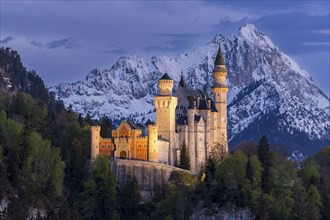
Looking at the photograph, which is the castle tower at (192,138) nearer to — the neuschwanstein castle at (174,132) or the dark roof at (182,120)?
the neuschwanstein castle at (174,132)

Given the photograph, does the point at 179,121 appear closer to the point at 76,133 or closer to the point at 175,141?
the point at 175,141

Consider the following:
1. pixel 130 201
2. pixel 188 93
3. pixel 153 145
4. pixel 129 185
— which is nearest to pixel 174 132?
pixel 153 145

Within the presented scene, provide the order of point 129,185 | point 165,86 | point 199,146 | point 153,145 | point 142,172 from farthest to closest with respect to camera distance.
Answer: point 165,86 < point 199,146 < point 153,145 < point 142,172 < point 129,185

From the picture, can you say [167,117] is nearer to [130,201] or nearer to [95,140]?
[95,140]

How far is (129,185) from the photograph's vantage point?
164 metres

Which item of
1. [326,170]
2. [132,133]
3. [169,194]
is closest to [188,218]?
[169,194]

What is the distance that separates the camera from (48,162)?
155 meters

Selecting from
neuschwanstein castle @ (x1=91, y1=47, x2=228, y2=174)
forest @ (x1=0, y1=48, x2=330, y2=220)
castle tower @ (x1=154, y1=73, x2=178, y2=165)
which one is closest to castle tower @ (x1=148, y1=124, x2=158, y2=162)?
neuschwanstein castle @ (x1=91, y1=47, x2=228, y2=174)

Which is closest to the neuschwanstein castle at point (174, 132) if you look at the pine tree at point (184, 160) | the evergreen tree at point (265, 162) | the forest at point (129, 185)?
the pine tree at point (184, 160)

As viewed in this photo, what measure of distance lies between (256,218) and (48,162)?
2684cm

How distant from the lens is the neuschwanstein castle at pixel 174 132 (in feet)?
563

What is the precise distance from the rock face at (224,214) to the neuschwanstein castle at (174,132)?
40.5ft

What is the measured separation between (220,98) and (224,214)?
1178 inches

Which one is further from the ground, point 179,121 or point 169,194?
point 179,121
